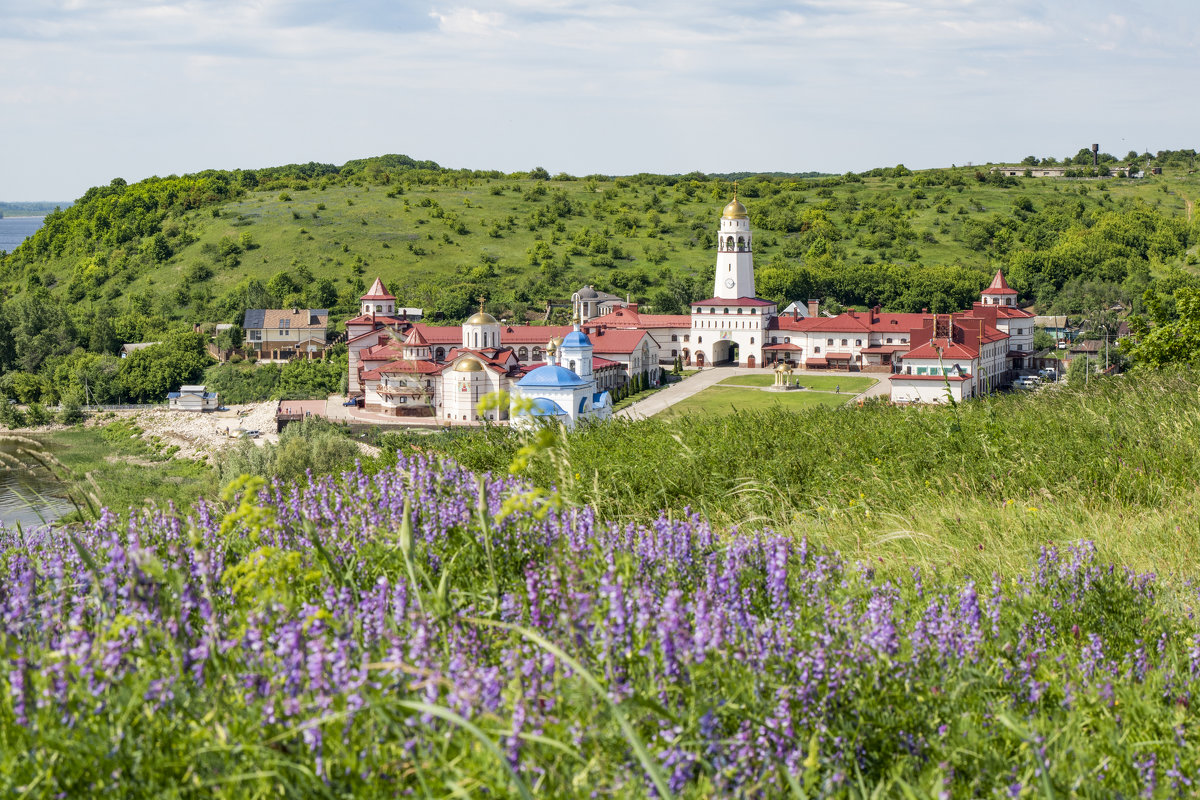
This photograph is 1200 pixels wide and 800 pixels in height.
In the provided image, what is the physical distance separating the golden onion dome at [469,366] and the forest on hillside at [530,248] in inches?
812

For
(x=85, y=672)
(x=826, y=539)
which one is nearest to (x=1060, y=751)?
(x=85, y=672)

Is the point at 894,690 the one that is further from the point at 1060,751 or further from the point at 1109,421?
the point at 1109,421

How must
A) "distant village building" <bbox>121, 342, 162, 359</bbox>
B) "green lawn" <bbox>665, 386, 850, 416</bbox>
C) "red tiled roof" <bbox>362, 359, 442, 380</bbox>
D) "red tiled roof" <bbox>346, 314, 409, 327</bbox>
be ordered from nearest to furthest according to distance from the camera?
"green lawn" <bbox>665, 386, 850, 416</bbox> → "red tiled roof" <bbox>362, 359, 442, 380</bbox> → "red tiled roof" <bbox>346, 314, 409, 327</bbox> → "distant village building" <bbox>121, 342, 162, 359</bbox>

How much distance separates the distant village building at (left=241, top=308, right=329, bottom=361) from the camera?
6044 centimetres

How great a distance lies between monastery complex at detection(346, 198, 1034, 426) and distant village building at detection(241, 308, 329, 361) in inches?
133

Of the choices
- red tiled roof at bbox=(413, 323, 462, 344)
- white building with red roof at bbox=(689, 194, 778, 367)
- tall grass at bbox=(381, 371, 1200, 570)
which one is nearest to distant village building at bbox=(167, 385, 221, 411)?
red tiled roof at bbox=(413, 323, 462, 344)

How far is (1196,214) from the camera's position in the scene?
284 feet

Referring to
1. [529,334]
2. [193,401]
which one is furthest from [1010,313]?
[193,401]

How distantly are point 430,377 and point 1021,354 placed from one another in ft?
94.8

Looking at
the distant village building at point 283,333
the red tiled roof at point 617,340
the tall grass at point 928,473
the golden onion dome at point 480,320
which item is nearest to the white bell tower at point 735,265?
the red tiled roof at point 617,340

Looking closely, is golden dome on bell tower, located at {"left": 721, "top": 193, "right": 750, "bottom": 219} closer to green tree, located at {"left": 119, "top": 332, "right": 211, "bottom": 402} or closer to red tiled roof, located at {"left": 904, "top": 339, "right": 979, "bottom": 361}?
red tiled roof, located at {"left": 904, "top": 339, "right": 979, "bottom": 361}

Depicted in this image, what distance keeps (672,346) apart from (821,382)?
11.4m

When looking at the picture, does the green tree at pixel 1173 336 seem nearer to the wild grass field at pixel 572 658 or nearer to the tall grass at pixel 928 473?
the tall grass at pixel 928 473

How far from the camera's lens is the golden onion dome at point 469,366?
4409 cm
